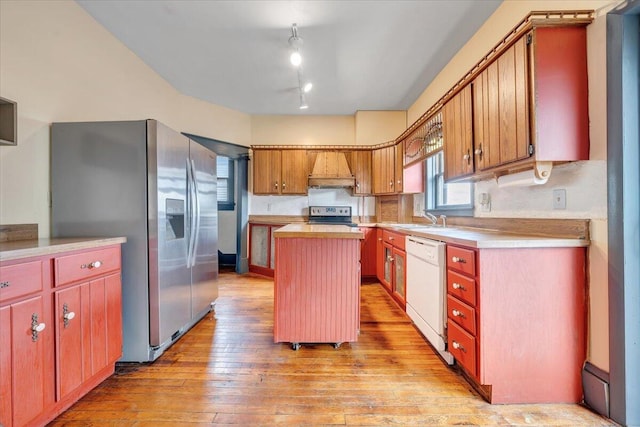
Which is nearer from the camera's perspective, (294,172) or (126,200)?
(126,200)

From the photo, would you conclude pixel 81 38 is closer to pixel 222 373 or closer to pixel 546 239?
pixel 222 373

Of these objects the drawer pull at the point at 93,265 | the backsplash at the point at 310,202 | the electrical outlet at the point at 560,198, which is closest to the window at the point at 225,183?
the backsplash at the point at 310,202

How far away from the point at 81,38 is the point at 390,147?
370 centimetres

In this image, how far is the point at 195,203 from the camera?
7.86 ft

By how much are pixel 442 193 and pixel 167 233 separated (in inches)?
121

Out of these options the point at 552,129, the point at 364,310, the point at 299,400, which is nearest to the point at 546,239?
the point at 552,129

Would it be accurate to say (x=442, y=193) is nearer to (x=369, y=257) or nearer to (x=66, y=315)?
(x=369, y=257)

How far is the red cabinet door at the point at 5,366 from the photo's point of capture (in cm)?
111

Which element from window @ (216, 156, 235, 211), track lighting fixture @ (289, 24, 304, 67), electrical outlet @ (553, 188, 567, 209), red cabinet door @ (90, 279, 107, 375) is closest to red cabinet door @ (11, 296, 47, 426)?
red cabinet door @ (90, 279, 107, 375)

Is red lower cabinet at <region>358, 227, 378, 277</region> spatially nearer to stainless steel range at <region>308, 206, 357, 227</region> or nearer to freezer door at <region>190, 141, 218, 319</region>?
stainless steel range at <region>308, 206, 357, 227</region>

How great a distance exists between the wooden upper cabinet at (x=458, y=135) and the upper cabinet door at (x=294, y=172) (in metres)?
2.55

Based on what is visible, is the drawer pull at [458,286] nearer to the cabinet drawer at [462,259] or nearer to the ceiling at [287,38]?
the cabinet drawer at [462,259]

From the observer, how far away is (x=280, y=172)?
15.1 feet

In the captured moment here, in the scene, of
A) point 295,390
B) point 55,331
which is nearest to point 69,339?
point 55,331
